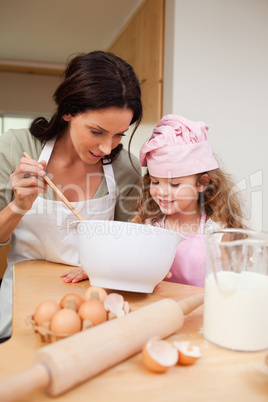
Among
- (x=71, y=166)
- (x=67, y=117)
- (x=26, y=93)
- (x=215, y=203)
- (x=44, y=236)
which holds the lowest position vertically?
(x=44, y=236)

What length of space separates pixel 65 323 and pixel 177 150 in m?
0.81

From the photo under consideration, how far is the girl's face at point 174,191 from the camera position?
1.31 m

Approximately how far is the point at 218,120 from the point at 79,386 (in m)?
2.28

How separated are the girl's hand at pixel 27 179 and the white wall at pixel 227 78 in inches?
62.3

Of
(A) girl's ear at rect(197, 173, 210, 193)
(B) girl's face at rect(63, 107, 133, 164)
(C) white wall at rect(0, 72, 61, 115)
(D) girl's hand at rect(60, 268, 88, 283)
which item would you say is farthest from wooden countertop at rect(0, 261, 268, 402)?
(C) white wall at rect(0, 72, 61, 115)

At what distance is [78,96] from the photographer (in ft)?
3.80

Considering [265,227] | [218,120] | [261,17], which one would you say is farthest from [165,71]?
[265,227]

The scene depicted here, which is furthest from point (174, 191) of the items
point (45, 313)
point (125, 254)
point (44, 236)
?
point (45, 313)

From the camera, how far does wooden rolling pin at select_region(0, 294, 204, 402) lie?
42 cm

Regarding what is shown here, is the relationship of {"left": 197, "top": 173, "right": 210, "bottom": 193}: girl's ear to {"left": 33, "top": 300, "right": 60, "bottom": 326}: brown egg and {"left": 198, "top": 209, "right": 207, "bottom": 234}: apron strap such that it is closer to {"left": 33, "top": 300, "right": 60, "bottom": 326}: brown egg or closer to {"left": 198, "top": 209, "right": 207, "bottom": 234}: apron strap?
{"left": 198, "top": 209, "right": 207, "bottom": 234}: apron strap

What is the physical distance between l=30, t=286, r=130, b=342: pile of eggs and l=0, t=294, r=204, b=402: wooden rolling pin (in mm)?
59

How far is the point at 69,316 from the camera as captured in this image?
575 millimetres

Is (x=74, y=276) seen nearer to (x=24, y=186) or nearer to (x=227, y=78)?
(x=24, y=186)

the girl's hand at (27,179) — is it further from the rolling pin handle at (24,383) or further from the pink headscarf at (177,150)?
the rolling pin handle at (24,383)
